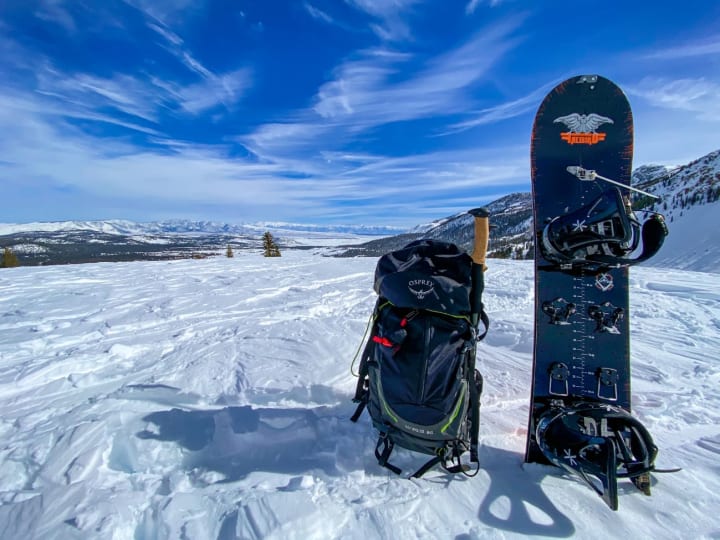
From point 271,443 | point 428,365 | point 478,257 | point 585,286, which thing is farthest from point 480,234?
point 271,443

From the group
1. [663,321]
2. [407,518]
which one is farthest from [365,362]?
[663,321]

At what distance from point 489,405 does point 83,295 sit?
26.1 feet

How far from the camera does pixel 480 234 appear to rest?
2.17m

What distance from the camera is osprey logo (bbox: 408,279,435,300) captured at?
6.80 ft

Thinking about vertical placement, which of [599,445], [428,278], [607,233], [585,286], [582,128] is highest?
[582,128]

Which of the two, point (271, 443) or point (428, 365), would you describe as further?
point (271, 443)

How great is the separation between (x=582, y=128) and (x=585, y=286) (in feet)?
4.52

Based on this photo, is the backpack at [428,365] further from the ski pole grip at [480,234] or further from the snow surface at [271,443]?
the snow surface at [271,443]

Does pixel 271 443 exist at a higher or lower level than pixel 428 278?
lower

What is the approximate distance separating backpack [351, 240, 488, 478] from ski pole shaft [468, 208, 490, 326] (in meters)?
0.05

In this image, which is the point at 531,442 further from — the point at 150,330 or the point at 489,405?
the point at 150,330

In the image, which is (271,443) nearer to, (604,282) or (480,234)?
(480,234)

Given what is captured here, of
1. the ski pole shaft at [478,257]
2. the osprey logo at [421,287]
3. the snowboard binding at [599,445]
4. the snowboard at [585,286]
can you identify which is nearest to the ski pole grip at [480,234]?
the ski pole shaft at [478,257]

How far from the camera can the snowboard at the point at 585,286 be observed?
2.02m
